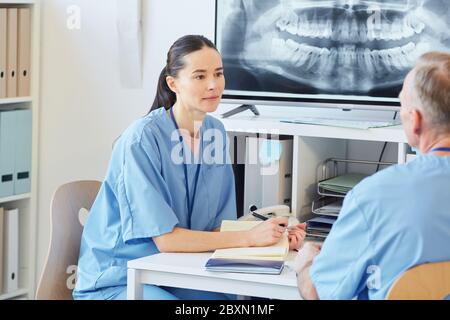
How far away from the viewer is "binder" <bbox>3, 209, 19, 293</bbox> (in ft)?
11.9

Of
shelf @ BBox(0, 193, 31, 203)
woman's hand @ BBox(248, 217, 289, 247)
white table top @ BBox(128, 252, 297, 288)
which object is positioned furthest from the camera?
shelf @ BBox(0, 193, 31, 203)

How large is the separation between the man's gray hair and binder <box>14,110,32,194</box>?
217 centimetres

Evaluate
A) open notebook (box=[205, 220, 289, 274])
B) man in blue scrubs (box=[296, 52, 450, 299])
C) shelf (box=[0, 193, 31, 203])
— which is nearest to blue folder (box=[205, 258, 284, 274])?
open notebook (box=[205, 220, 289, 274])

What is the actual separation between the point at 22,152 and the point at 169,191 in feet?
4.11

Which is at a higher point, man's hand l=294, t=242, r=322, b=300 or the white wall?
the white wall

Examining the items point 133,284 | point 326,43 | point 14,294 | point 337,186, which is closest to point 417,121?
point 133,284

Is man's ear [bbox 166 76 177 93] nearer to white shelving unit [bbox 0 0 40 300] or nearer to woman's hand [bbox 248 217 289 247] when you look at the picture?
woman's hand [bbox 248 217 289 247]

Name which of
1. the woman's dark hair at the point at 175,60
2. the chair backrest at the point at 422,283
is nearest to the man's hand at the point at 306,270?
the chair backrest at the point at 422,283

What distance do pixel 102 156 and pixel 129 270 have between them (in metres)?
1.52

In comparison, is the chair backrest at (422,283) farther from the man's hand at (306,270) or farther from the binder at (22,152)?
the binder at (22,152)

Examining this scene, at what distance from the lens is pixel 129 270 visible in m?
2.29
